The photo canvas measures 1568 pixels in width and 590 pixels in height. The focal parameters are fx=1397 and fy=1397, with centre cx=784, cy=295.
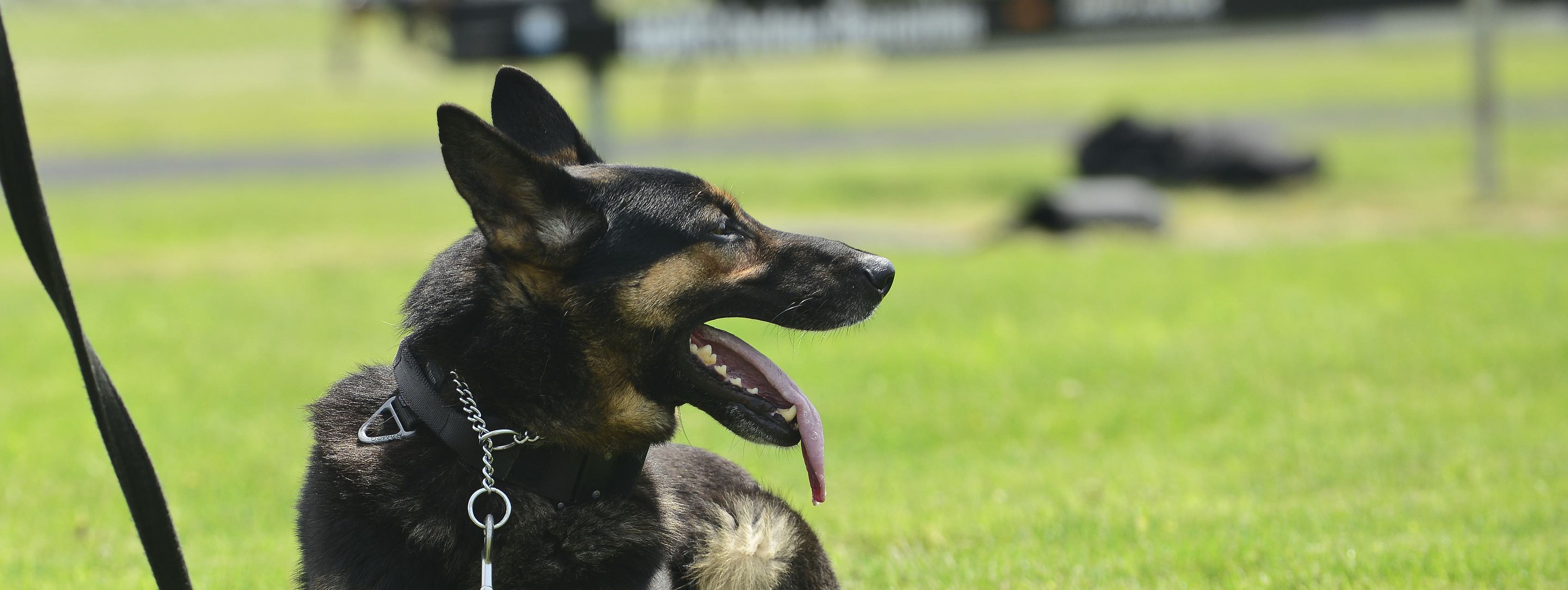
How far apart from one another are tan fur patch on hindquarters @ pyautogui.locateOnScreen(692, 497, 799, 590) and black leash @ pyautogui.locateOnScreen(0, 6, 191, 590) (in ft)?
4.53

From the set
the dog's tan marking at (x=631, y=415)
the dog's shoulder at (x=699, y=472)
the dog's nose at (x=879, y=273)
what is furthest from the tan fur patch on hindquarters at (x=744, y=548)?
the dog's nose at (x=879, y=273)

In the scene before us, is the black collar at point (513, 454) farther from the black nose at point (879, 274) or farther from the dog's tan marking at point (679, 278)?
the black nose at point (879, 274)

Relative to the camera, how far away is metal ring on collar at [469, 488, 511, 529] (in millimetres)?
3410

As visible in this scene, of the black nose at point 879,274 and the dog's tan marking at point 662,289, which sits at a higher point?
the dog's tan marking at point 662,289

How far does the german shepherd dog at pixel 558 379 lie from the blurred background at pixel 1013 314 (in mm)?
497

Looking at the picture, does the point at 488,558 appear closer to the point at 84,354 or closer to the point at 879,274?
the point at 84,354

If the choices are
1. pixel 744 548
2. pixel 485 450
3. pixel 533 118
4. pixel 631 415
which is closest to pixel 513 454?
pixel 485 450

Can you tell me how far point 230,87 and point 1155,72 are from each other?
30653mm

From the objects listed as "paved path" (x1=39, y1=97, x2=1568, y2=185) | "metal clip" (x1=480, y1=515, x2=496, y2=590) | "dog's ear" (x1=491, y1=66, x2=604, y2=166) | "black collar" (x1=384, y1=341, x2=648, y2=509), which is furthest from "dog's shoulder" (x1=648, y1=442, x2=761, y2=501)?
"paved path" (x1=39, y1=97, x2=1568, y2=185)

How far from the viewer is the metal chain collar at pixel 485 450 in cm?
342

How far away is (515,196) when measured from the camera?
3.47m

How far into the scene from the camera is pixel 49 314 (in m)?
10.7

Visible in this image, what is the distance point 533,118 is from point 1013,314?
6.41 metres

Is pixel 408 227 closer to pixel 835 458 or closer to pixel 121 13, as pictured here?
pixel 835 458
